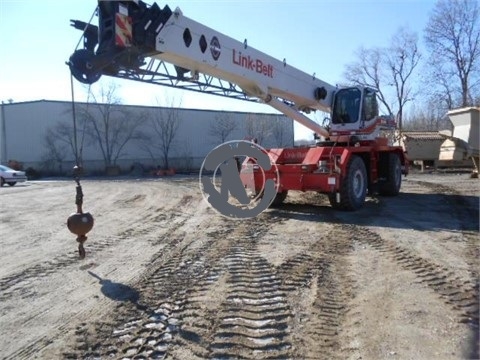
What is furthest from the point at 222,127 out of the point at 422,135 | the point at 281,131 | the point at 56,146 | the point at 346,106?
the point at 346,106

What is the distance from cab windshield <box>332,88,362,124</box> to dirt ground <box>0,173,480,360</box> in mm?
3769

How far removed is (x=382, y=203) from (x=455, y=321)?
7.82m

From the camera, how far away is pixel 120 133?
43.8m

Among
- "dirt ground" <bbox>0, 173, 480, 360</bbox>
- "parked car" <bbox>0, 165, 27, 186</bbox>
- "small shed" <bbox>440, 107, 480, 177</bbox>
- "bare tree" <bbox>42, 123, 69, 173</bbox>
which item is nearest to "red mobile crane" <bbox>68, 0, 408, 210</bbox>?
"dirt ground" <bbox>0, 173, 480, 360</bbox>

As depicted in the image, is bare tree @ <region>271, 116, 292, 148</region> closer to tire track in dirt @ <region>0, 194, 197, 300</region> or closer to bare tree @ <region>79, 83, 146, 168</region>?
bare tree @ <region>79, 83, 146, 168</region>

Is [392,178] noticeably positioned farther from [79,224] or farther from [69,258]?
[79,224]

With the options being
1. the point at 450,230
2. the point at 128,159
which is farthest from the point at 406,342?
the point at 128,159

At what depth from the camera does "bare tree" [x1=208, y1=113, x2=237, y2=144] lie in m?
47.9

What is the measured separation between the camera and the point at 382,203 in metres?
11.3

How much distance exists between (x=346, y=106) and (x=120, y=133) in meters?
35.7

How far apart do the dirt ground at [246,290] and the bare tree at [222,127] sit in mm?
39569

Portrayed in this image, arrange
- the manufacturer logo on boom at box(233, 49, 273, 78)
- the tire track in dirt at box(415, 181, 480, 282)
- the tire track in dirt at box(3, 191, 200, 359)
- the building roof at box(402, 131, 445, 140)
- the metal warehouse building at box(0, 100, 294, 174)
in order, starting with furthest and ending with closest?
the metal warehouse building at box(0, 100, 294, 174), the building roof at box(402, 131, 445, 140), the manufacturer logo on boom at box(233, 49, 273, 78), the tire track in dirt at box(415, 181, 480, 282), the tire track in dirt at box(3, 191, 200, 359)

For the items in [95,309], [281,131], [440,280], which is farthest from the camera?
[281,131]

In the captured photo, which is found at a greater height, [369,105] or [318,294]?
[369,105]
